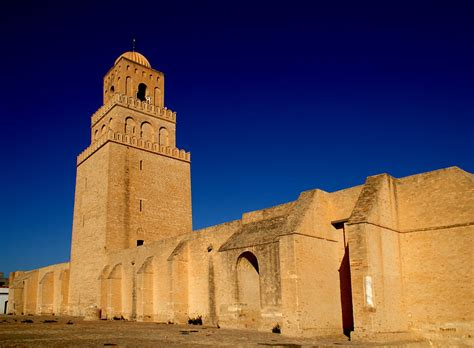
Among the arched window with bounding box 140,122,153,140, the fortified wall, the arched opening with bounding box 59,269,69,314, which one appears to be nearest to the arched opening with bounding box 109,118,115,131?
the fortified wall

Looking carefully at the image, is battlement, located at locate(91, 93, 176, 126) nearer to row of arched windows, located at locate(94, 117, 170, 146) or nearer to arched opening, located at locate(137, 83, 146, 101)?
row of arched windows, located at locate(94, 117, 170, 146)

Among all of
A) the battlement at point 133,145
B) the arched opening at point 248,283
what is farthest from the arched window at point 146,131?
the arched opening at point 248,283

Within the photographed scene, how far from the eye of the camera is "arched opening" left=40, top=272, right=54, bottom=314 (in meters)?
33.0

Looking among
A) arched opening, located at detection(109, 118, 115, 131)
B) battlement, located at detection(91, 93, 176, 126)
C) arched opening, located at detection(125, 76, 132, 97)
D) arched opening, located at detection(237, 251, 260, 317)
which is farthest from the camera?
arched opening, located at detection(125, 76, 132, 97)

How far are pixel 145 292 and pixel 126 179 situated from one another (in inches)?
344

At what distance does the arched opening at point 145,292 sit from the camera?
22.0 m

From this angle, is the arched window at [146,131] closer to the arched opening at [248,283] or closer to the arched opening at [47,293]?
the arched opening at [47,293]

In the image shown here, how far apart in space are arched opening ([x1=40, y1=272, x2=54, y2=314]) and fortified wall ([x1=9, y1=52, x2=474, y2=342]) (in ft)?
17.8

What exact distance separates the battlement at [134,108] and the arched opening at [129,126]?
2.83 feet

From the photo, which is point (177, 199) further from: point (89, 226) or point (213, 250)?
point (213, 250)

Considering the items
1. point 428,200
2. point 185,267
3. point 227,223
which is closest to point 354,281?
point 428,200

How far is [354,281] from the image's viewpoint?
39.4ft

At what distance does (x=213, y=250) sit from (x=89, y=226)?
1311cm

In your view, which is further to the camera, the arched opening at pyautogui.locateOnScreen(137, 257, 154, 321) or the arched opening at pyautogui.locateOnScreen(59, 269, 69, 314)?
the arched opening at pyautogui.locateOnScreen(59, 269, 69, 314)
